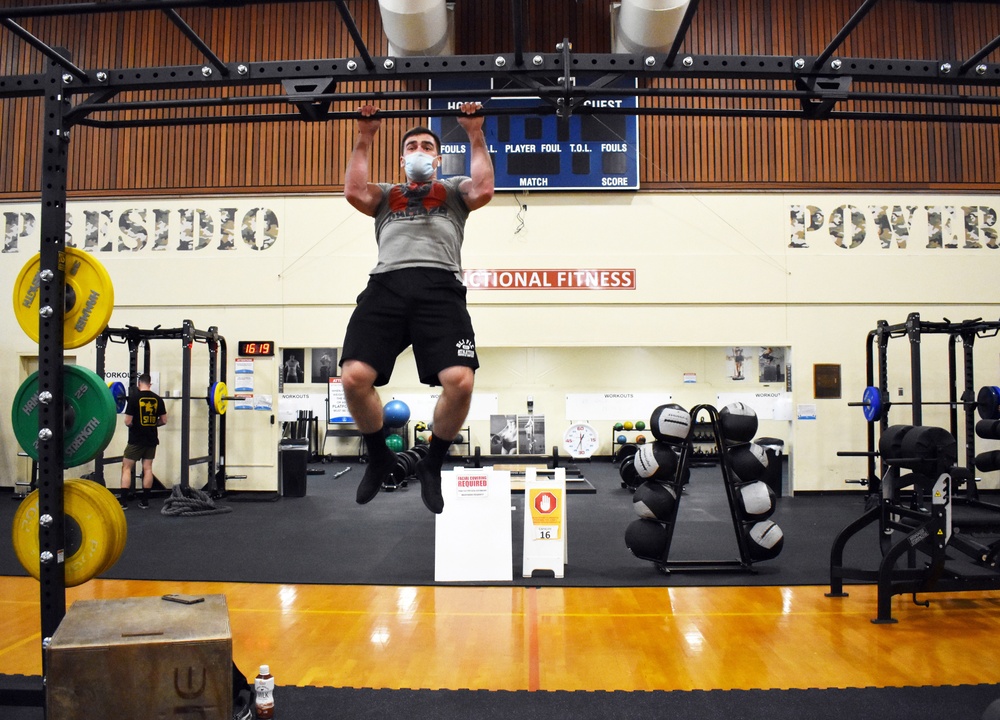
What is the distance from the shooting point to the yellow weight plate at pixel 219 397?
8.06 metres

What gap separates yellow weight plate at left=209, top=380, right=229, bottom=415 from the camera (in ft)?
26.5

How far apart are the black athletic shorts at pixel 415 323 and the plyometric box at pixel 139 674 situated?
101 centimetres

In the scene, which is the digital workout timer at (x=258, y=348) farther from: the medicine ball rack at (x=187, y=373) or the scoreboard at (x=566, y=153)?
the scoreboard at (x=566, y=153)

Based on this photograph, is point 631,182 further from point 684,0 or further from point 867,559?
point 867,559

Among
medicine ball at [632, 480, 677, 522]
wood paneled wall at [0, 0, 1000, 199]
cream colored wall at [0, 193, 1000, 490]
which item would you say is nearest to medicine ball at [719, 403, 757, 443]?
medicine ball at [632, 480, 677, 522]

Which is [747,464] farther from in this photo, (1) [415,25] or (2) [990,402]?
(1) [415,25]

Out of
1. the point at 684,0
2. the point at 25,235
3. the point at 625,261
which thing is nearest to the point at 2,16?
the point at 684,0

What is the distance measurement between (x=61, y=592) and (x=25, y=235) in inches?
319

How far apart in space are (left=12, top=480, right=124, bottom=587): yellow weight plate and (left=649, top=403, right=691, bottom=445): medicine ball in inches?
139

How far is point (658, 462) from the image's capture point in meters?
4.96

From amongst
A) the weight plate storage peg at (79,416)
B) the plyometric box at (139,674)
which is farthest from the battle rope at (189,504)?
the plyometric box at (139,674)

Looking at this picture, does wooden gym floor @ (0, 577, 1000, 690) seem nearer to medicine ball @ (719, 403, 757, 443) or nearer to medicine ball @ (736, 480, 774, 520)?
medicine ball @ (736, 480, 774, 520)

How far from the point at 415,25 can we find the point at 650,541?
5.67 m

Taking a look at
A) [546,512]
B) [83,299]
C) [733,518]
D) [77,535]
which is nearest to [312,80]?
[83,299]
